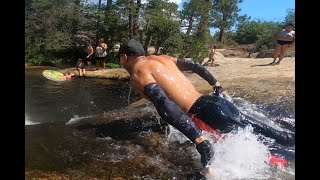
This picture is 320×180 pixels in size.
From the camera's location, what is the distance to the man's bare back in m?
4.04

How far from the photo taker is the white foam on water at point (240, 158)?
11.6 feet

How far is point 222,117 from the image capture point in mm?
4113

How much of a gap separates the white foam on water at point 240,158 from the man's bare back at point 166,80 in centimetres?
60

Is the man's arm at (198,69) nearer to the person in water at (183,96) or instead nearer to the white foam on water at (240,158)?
the person in water at (183,96)

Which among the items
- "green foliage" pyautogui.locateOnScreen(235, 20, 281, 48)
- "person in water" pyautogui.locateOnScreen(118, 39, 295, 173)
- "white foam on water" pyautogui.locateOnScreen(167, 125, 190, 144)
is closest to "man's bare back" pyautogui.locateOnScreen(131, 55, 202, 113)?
"person in water" pyautogui.locateOnScreen(118, 39, 295, 173)

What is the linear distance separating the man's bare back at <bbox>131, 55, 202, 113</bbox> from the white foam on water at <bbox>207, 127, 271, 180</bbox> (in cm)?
60

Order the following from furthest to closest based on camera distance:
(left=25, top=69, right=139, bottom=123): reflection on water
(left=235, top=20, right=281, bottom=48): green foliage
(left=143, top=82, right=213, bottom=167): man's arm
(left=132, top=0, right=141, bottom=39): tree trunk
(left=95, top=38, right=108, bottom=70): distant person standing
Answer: (left=235, top=20, right=281, bottom=48): green foliage → (left=132, top=0, right=141, bottom=39): tree trunk → (left=95, top=38, right=108, bottom=70): distant person standing → (left=25, top=69, right=139, bottom=123): reflection on water → (left=143, top=82, right=213, bottom=167): man's arm

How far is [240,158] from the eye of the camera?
390 centimetres

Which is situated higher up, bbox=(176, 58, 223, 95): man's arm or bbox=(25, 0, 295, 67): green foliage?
bbox=(25, 0, 295, 67): green foliage

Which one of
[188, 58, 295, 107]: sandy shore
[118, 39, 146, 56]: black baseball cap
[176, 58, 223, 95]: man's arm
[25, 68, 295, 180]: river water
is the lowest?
[25, 68, 295, 180]: river water

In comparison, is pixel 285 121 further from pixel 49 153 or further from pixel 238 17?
pixel 238 17

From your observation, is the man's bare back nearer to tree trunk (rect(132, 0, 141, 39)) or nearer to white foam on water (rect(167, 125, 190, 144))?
white foam on water (rect(167, 125, 190, 144))

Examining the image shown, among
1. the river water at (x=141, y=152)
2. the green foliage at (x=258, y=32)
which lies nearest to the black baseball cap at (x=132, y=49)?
the river water at (x=141, y=152)

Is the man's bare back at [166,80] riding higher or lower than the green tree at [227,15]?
lower
